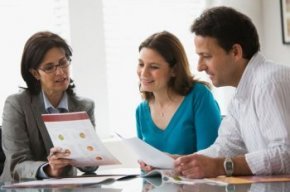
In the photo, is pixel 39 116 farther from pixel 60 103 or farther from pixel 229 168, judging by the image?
pixel 229 168

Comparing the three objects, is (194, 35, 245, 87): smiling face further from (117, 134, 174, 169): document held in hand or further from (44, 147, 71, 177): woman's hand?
(44, 147, 71, 177): woman's hand

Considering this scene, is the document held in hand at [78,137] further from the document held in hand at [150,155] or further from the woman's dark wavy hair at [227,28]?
the woman's dark wavy hair at [227,28]

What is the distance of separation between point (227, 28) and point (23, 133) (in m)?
1.06

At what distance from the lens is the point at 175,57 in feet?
9.14

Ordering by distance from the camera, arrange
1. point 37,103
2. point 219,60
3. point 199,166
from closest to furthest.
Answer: point 199,166, point 219,60, point 37,103

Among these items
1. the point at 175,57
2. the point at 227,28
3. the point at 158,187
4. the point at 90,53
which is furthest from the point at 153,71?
the point at 90,53

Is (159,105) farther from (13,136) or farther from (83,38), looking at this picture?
(83,38)

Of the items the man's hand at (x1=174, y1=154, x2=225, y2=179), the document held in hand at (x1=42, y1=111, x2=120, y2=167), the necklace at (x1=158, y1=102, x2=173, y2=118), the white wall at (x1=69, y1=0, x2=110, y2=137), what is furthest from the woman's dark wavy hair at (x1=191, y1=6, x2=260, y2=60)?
the white wall at (x1=69, y1=0, x2=110, y2=137)

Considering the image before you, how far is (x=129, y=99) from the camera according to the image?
4129 mm

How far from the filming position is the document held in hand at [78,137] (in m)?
2.05

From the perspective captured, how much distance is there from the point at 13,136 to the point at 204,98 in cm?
94

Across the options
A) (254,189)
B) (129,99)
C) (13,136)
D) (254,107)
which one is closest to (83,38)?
(129,99)

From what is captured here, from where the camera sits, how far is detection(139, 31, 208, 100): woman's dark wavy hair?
2775 mm

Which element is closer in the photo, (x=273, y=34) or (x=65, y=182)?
(x=65, y=182)
